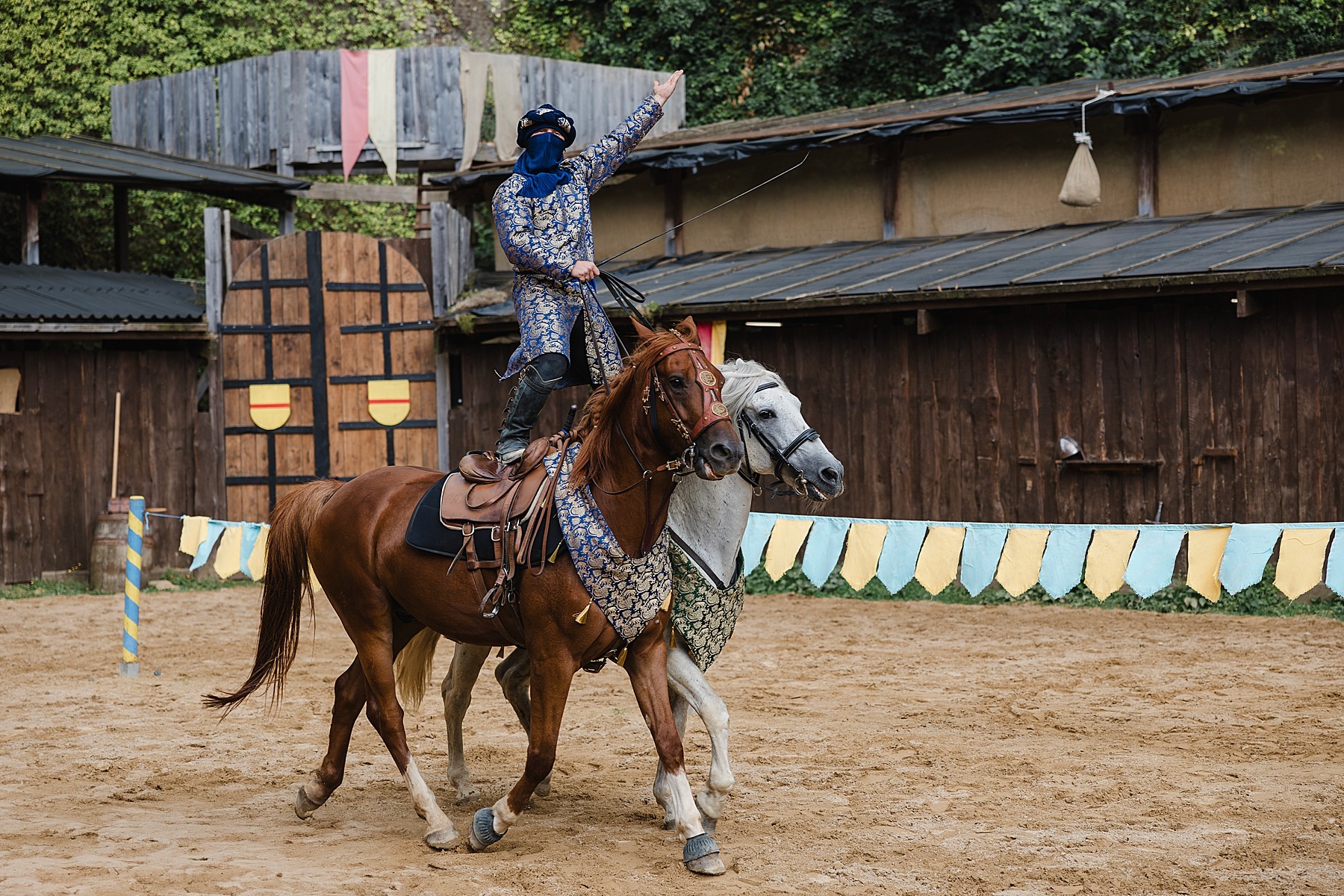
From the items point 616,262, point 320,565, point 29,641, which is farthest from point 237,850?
point 616,262

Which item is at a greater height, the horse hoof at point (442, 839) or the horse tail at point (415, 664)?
the horse tail at point (415, 664)

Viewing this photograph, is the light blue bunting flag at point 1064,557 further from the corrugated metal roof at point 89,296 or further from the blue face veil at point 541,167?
the corrugated metal roof at point 89,296

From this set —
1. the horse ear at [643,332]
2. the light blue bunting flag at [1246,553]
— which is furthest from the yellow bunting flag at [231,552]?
the light blue bunting flag at [1246,553]

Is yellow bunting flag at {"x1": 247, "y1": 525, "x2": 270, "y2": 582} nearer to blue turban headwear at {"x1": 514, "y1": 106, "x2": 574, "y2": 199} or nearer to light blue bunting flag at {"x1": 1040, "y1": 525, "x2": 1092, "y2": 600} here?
blue turban headwear at {"x1": 514, "y1": 106, "x2": 574, "y2": 199}

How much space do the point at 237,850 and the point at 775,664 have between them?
5418 mm

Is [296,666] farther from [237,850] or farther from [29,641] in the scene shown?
[237,850]

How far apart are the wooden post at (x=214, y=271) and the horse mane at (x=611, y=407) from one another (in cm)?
1221

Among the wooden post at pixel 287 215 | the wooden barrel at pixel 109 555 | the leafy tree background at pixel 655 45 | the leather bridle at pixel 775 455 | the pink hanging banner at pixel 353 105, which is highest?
the leafy tree background at pixel 655 45

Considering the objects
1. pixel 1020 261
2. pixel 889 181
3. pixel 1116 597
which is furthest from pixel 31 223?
pixel 1116 597

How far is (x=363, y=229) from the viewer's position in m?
26.6

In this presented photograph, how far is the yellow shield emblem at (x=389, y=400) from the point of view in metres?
16.6

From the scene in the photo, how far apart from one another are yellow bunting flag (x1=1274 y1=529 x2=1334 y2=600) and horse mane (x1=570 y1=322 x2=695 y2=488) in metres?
5.02

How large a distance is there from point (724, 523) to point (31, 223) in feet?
46.9

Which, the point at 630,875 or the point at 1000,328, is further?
the point at 1000,328
